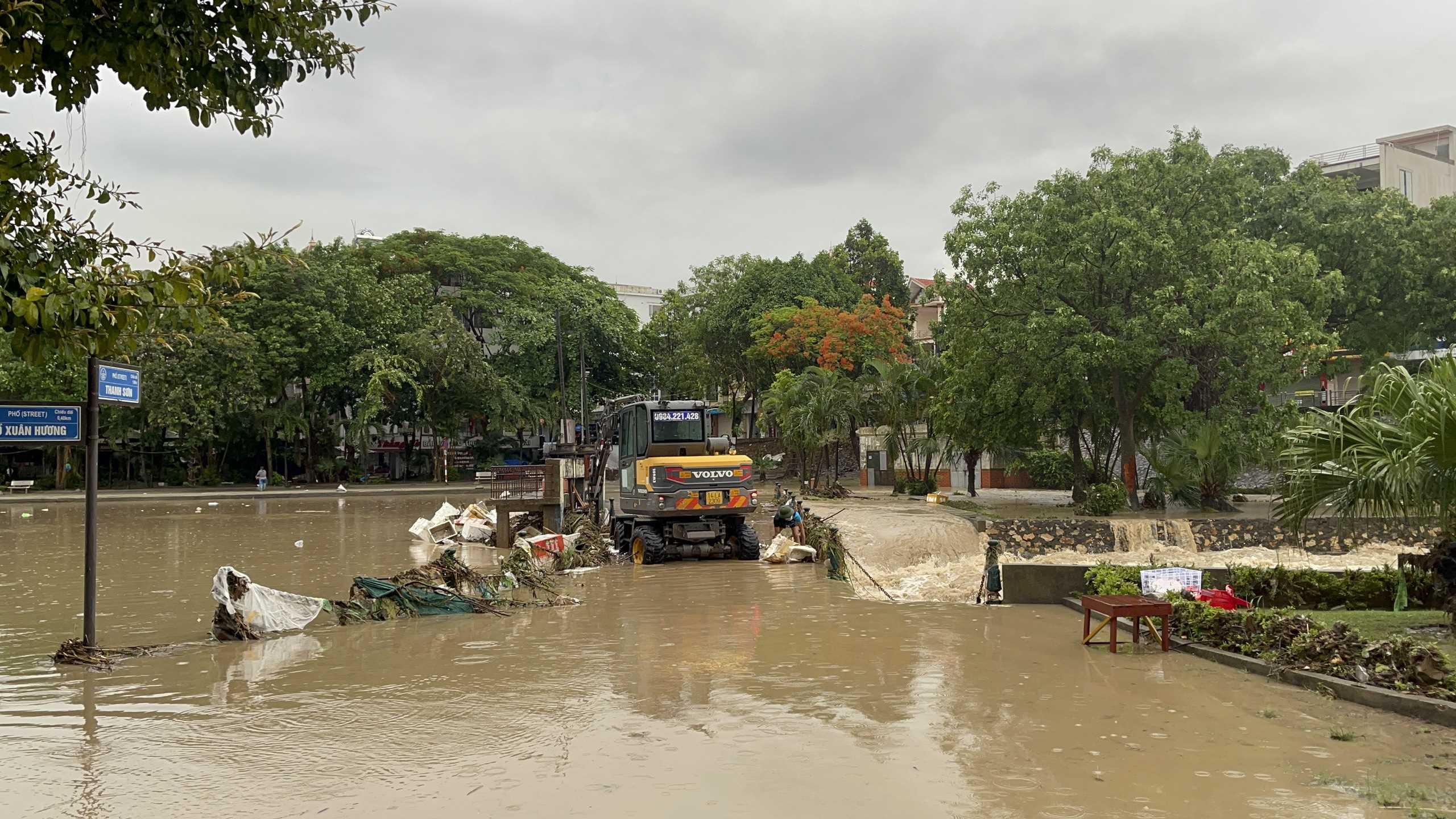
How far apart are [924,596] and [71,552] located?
19.5m

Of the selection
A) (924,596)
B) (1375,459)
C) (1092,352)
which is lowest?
(924,596)

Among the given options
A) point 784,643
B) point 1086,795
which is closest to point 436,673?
point 784,643

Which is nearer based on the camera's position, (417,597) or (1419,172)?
(417,597)

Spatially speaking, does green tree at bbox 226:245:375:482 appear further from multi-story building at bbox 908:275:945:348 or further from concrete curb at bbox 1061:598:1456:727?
concrete curb at bbox 1061:598:1456:727

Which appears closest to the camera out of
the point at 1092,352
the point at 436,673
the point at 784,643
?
the point at 436,673

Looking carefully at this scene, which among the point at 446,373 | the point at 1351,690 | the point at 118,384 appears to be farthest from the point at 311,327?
the point at 1351,690

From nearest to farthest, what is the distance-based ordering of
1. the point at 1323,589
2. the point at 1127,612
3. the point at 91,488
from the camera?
the point at 91,488 → the point at 1127,612 → the point at 1323,589

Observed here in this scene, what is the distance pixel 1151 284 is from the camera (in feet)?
91.5

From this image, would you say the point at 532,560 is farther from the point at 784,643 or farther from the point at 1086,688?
the point at 1086,688

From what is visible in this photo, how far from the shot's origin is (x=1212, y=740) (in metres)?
7.73

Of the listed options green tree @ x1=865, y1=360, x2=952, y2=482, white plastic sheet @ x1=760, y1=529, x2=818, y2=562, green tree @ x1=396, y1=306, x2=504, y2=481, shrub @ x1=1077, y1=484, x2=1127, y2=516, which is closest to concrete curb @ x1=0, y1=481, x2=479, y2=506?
green tree @ x1=396, y1=306, x2=504, y2=481

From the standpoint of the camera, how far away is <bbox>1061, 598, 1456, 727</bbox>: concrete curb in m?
7.94

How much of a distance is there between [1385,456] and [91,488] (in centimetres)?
1258

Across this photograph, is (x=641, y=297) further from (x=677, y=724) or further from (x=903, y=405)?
(x=677, y=724)
